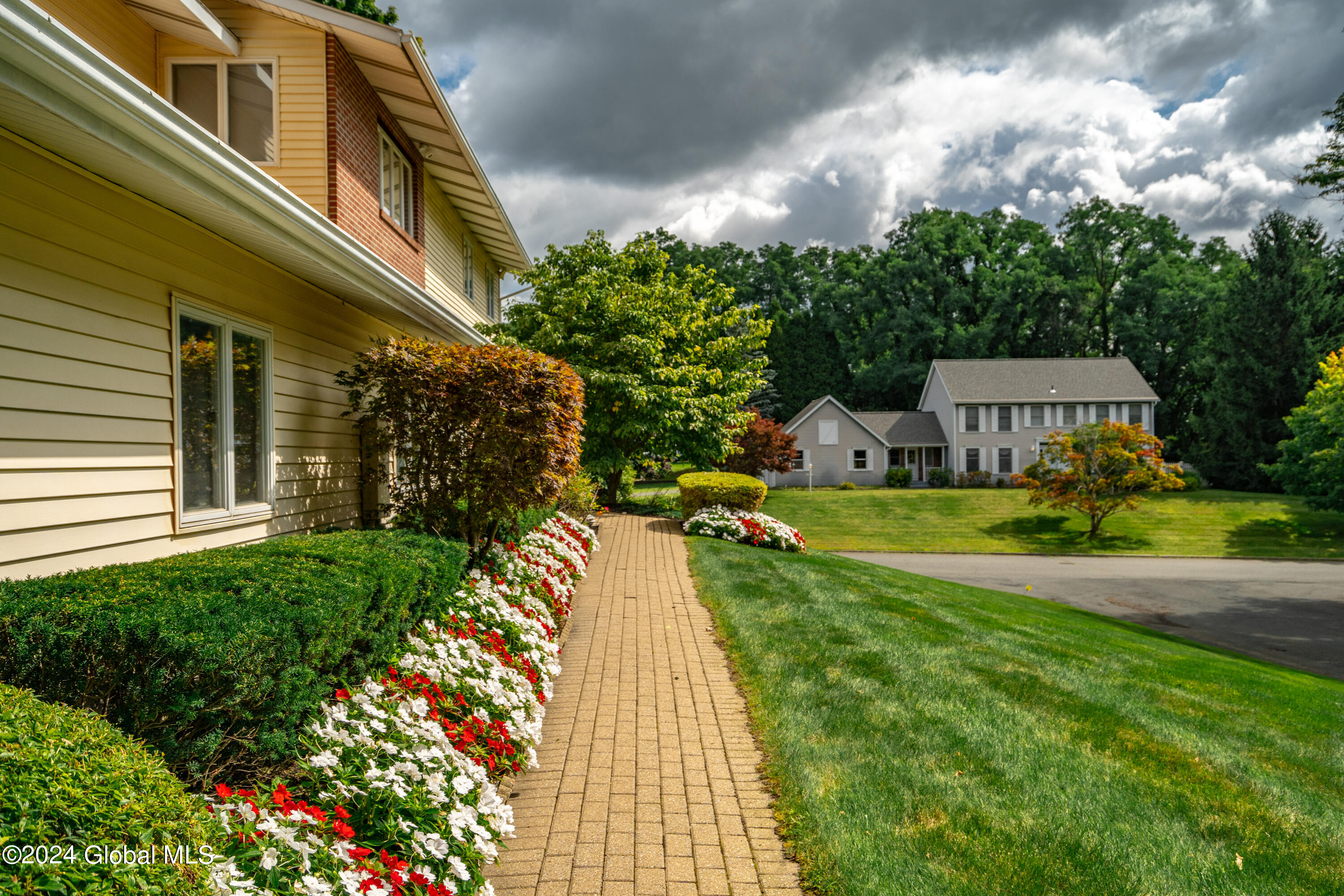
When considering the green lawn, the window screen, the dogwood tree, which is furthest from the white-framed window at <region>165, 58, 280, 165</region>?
the dogwood tree

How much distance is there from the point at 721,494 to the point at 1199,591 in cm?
1094

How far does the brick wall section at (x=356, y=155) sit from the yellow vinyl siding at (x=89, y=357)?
10.4ft

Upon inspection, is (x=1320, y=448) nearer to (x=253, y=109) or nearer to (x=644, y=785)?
(x=644, y=785)

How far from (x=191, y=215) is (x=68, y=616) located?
3.26 metres

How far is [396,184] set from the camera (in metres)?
11.4

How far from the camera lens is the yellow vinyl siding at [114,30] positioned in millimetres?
6867

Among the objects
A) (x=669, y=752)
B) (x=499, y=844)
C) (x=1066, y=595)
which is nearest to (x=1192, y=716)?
(x=669, y=752)

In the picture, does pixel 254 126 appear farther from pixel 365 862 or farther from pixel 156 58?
pixel 365 862

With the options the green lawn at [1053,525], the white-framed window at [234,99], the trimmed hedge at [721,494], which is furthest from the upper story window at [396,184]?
the green lawn at [1053,525]

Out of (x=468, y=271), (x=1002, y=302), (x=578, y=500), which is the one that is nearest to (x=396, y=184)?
(x=578, y=500)

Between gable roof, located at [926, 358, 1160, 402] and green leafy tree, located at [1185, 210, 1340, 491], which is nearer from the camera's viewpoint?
green leafy tree, located at [1185, 210, 1340, 491]

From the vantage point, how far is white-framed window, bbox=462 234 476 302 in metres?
17.2

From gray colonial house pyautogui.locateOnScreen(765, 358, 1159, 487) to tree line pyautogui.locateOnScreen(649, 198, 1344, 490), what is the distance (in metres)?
4.57

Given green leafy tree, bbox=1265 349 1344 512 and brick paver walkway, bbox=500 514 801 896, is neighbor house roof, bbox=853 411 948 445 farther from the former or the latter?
brick paver walkway, bbox=500 514 801 896
